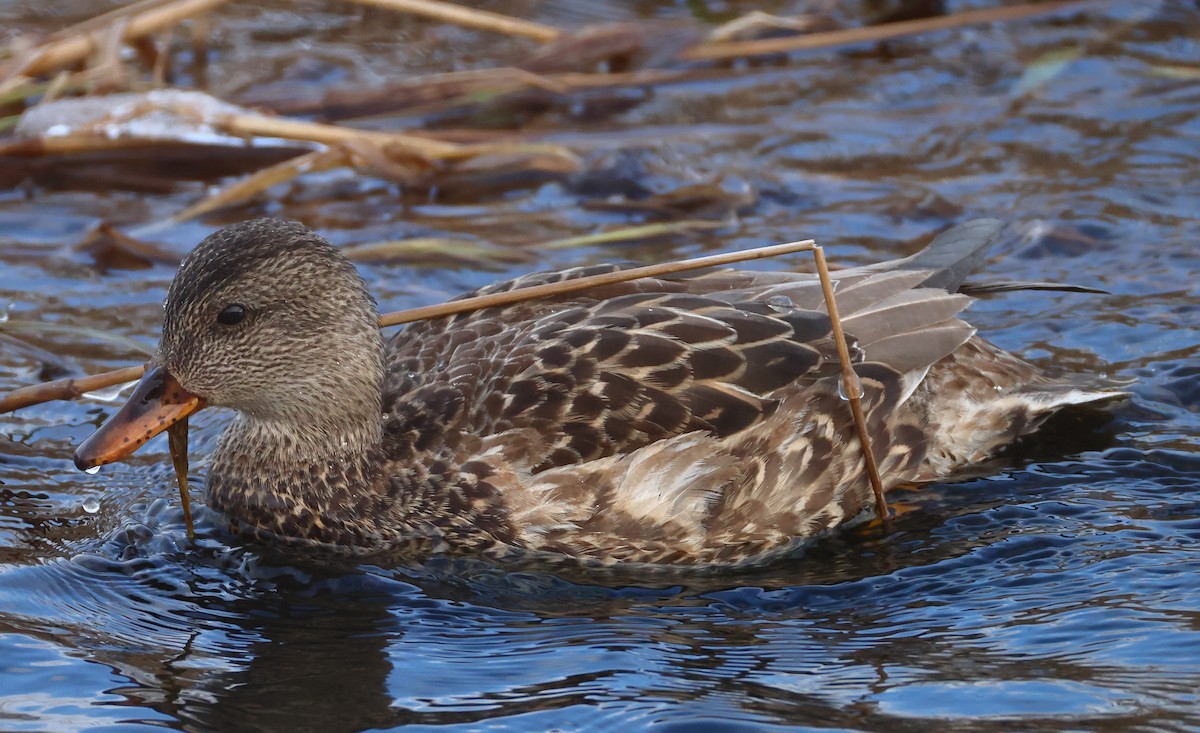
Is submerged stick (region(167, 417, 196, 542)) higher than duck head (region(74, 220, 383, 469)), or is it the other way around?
duck head (region(74, 220, 383, 469))

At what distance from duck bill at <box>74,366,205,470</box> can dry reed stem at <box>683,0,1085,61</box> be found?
5.57 m

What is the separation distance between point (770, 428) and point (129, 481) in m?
2.62

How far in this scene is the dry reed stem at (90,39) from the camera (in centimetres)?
917

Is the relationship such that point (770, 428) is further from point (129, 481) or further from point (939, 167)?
point (939, 167)

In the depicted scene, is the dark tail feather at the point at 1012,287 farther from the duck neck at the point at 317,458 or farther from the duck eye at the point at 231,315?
the duck eye at the point at 231,315

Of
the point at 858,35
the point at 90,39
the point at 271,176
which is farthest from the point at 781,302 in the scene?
the point at 90,39

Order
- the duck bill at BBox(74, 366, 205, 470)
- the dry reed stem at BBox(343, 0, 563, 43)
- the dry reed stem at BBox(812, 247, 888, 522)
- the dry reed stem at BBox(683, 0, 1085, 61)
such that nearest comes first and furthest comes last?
the duck bill at BBox(74, 366, 205, 470)
the dry reed stem at BBox(812, 247, 888, 522)
the dry reed stem at BBox(343, 0, 563, 43)
the dry reed stem at BBox(683, 0, 1085, 61)

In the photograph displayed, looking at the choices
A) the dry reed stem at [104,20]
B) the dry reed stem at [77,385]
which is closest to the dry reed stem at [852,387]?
the dry reed stem at [77,385]

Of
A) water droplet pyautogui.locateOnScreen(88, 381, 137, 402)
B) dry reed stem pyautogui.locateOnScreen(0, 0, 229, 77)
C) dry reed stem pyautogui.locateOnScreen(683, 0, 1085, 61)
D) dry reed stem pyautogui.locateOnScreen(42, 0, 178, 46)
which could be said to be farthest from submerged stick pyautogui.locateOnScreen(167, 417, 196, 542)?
dry reed stem pyautogui.locateOnScreen(683, 0, 1085, 61)

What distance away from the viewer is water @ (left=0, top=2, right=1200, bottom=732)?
4.66 m

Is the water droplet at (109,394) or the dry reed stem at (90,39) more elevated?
the dry reed stem at (90,39)

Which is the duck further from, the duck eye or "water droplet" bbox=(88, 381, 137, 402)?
"water droplet" bbox=(88, 381, 137, 402)

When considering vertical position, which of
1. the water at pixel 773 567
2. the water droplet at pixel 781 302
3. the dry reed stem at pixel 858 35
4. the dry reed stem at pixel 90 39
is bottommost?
the water at pixel 773 567

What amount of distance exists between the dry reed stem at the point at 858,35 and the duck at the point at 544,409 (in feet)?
14.4
